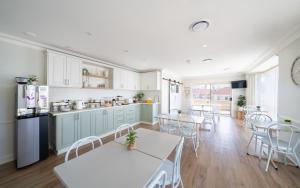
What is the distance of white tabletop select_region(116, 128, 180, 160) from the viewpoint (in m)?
1.27

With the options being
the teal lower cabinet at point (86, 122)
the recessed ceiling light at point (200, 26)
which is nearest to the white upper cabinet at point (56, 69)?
the teal lower cabinet at point (86, 122)

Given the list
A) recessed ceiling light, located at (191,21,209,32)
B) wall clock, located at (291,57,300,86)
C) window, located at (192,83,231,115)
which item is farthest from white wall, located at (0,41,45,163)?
window, located at (192,83,231,115)

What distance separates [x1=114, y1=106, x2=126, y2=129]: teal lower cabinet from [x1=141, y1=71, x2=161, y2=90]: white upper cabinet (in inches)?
67.6

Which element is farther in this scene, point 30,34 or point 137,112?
point 137,112

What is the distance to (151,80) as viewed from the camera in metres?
5.22

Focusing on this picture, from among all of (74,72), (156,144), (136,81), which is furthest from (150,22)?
(136,81)

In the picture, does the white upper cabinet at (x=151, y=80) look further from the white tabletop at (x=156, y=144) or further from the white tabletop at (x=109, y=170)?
the white tabletop at (x=109, y=170)

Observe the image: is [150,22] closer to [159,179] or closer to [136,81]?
[159,179]

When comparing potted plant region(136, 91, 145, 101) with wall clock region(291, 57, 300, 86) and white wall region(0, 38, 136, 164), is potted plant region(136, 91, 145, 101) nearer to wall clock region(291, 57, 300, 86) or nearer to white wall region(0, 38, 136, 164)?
white wall region(0, 38, 136, 164)

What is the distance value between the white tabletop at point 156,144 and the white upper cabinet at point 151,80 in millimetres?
3425

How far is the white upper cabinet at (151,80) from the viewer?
5.09 metres

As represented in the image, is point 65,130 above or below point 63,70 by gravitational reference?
below

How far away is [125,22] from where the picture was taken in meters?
1.81

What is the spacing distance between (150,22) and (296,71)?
286 centimetres
